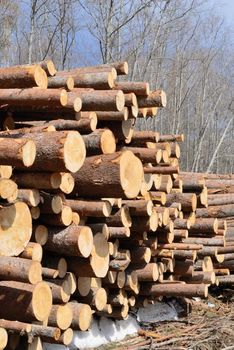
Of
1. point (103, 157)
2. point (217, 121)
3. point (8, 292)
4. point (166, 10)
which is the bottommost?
point (217, 121)

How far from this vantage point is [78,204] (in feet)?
12.9

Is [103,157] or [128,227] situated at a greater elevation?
[103,157]

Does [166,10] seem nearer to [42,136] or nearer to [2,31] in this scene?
[2,31]

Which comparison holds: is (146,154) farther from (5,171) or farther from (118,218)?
(5,171)

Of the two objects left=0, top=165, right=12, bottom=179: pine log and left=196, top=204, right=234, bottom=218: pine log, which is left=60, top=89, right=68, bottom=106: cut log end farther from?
left=196, top=204, right=234, bottom=218: pine log

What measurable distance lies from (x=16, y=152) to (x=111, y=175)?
85 cm

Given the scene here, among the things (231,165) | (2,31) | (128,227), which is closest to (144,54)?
(2,31)

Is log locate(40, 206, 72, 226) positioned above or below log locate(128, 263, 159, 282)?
above

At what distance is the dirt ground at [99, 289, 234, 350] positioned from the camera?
15.6 feet

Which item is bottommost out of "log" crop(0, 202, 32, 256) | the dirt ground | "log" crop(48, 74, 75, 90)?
the dirt ground

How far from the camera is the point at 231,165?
106 feet

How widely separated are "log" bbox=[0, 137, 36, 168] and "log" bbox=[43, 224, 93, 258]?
2.70 ft

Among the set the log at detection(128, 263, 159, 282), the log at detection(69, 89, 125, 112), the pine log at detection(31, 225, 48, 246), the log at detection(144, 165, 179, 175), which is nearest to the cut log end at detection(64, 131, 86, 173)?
the pine log at detection(31, 225, 48, 246)

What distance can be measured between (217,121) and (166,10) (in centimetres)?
1423
